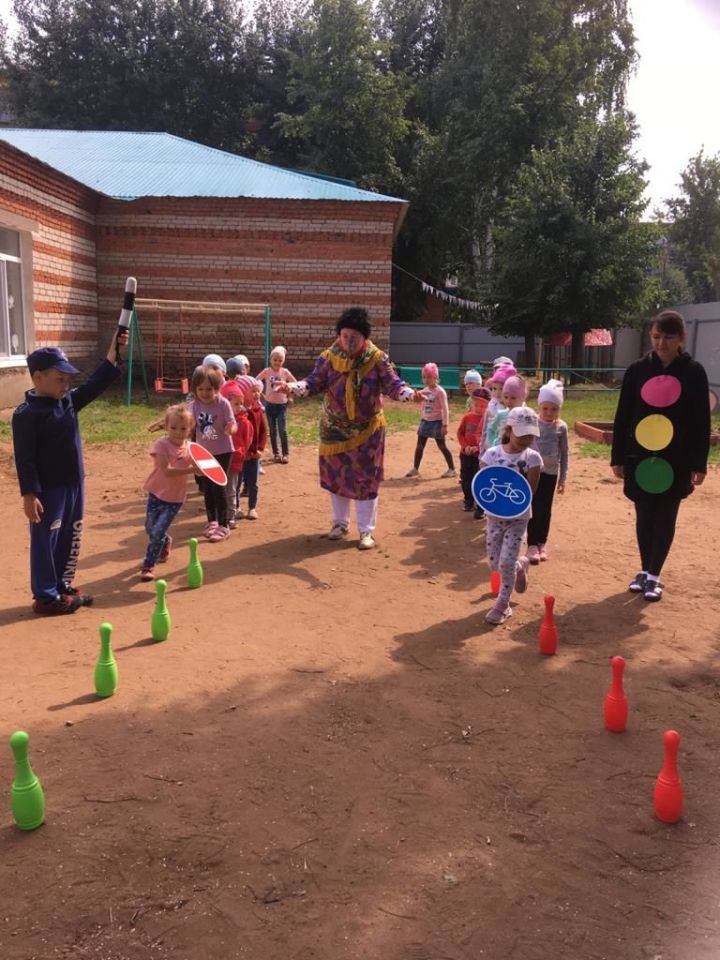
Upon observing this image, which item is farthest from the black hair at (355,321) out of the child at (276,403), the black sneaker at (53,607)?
the child at (276,403)

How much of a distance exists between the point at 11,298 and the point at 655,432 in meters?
13.8

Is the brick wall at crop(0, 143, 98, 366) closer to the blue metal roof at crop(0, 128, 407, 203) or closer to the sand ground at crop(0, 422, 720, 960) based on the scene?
the blue metal roof at crop(0, 128, 407, 203)

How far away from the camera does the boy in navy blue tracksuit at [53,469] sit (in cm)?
479

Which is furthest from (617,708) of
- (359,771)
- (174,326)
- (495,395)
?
(174,326)

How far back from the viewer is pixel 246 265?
19.1m

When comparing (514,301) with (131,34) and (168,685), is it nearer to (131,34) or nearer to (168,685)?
(168,685)

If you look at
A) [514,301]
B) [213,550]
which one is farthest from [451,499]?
[514,301]

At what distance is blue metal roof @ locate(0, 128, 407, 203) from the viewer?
18.8 m

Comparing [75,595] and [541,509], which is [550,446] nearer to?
[541,509]

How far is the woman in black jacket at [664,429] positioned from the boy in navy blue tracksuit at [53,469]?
3575 mm

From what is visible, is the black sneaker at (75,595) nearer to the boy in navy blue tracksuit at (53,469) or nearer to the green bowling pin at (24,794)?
the boy in navy blue tracksuit at (53,469)

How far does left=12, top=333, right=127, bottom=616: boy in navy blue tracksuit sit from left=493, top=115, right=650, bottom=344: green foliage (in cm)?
1939

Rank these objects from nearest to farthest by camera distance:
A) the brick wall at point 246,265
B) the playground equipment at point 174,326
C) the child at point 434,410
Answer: the child at point 434,410, the playground equipment at point 174,326, the brick wall at point 246,265

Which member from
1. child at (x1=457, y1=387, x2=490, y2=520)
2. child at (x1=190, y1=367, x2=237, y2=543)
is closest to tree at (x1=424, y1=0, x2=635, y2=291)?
child at (x1=457, y1=387, x2=490, y2=520)
